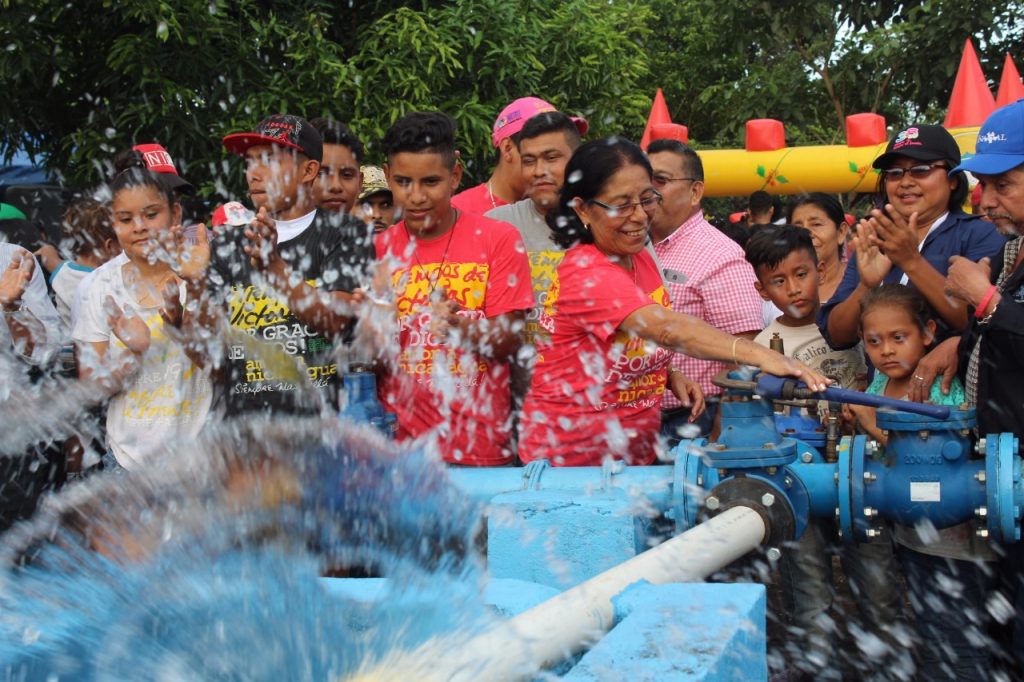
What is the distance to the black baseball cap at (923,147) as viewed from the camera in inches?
155

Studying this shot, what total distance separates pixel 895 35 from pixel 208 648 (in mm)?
15230

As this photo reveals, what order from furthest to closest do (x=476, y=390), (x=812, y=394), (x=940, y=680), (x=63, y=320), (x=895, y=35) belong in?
1. (x=895, y=35)
2. (x=63, y=320)
3. (x=476, y=390)
4. (x=940, y=680)
5. (x=812, y=394)

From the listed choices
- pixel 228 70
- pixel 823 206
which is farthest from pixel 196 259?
pixel 228 70

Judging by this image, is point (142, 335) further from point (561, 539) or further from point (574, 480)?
point (561, 539)

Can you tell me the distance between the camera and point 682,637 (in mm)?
1828

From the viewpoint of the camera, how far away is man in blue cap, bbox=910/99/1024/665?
3.18m

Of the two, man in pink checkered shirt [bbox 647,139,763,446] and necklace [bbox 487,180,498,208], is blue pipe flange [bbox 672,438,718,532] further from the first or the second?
necklace [bbox 487,180,498,208]

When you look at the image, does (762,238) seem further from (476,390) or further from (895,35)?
(895,35)

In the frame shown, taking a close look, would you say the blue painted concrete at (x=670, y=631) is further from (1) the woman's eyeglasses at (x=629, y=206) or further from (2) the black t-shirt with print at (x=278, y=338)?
(2) the black t-shirt with print at (x=278, y=338)

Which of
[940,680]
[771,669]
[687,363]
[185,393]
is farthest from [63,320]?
[940,680]

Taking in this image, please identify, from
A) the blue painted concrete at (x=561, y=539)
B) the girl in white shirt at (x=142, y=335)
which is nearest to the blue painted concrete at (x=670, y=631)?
the blue painted concrete at (x=561, y=539)

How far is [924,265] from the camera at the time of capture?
11.6ft

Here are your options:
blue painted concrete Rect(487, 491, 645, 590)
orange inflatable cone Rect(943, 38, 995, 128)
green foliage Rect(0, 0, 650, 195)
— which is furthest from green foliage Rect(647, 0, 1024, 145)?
blue painted concrete Rect(487, 491, 645, 590)

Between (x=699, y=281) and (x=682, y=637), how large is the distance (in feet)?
8.57
